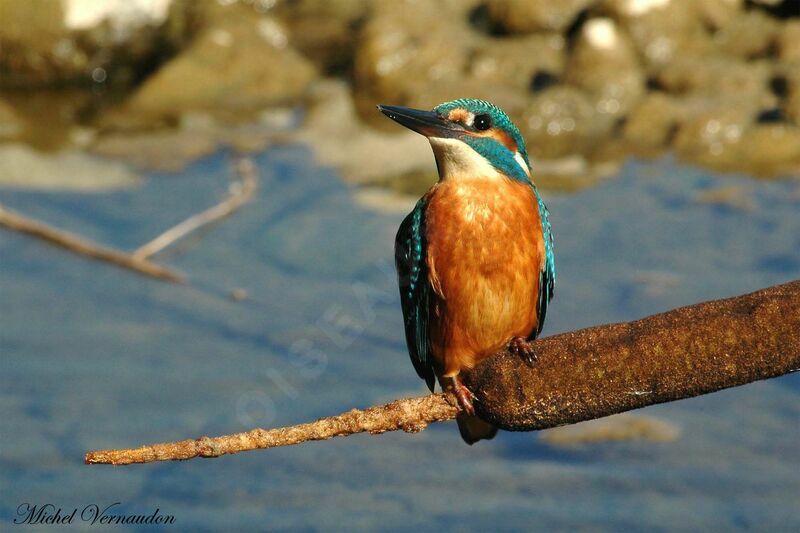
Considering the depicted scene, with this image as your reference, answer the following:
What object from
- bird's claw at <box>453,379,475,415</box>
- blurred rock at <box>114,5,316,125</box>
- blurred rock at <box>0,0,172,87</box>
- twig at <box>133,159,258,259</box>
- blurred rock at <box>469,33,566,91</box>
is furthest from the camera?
blurred rock at <box>0,0,172,87</box>

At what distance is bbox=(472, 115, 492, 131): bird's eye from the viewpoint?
155 inches

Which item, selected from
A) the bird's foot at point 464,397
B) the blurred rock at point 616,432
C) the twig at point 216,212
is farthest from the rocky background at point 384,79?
the bird's foot at point 464,397

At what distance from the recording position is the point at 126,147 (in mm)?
9344

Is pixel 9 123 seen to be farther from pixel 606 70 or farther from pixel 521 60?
pixel 606 70

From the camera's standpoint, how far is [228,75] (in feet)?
33.9

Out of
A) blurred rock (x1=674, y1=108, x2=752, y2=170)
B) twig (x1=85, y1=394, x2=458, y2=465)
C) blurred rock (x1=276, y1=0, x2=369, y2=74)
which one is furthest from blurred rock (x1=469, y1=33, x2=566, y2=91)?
twig (x1=85, y1=394, x2=458, y2=465)

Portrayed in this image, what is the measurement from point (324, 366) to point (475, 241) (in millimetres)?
2897

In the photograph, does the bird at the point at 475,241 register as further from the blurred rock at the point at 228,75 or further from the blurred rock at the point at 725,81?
the blurred rock at the point at 228,75

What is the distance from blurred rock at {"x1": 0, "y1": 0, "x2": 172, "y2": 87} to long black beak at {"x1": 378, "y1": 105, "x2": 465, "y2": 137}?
7.29m

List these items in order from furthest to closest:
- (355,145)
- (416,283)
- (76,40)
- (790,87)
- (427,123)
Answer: (76,40) < (355,145) < (790,87) < (416,283) < (427,123)

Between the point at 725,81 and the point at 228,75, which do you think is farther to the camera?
the point at 228,75

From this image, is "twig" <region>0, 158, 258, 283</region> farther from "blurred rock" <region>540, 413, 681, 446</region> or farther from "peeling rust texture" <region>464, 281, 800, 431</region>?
"peeling rust texture" <region>464, 281, 800, 431</region>

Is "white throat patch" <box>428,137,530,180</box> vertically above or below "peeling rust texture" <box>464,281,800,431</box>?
above
